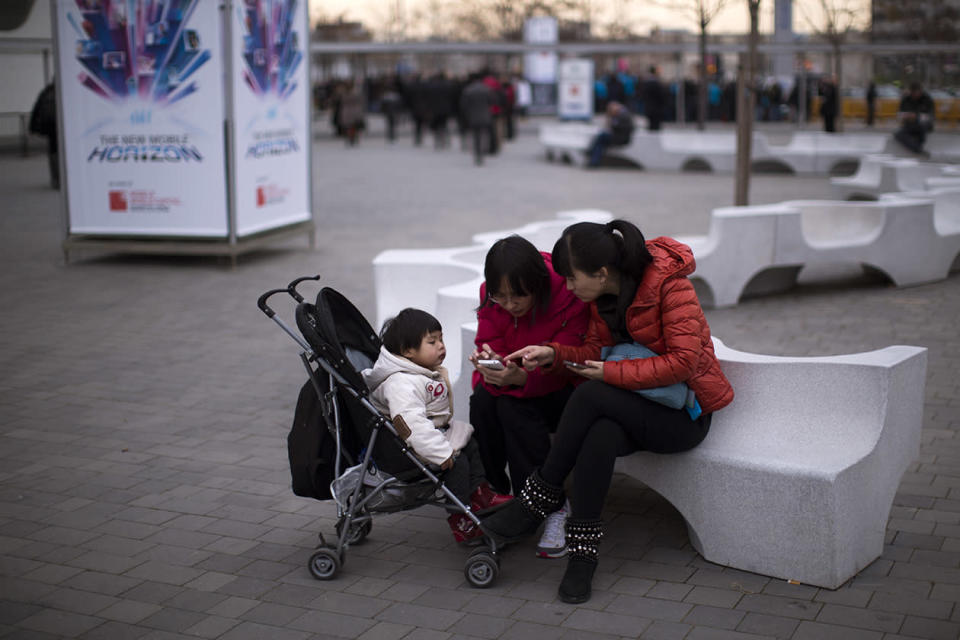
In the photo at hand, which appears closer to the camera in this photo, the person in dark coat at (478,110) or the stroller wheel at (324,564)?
the stroller wheel at (324,564)

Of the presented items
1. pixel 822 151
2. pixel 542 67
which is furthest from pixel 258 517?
pixel 542 67

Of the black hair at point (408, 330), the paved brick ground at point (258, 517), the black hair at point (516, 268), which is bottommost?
the paved brick ground at point (258, 517)

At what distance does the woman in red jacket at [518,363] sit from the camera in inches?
165

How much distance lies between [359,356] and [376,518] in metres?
0.83

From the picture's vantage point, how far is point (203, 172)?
10.5m

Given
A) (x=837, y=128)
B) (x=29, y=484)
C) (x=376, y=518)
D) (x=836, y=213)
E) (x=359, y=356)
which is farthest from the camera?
(x=837, y=128)

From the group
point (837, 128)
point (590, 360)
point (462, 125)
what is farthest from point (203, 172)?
point (837, 128)

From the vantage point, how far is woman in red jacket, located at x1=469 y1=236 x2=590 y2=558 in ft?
13.8

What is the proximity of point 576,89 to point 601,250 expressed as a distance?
90.3 ft

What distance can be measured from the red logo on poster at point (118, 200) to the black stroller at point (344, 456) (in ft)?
23.4

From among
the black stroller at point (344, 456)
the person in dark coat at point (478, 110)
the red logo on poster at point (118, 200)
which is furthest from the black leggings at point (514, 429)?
the person in dark coat at point (478, 110)

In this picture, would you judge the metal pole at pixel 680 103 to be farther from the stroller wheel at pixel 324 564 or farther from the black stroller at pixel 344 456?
the stroller wheel at pixel 324 564

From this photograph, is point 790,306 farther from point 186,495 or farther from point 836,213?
point 186,495

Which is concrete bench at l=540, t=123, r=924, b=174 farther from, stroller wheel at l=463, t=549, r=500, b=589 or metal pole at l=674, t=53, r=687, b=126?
stroller wheel at l=463, t=549, r=500, b=589
